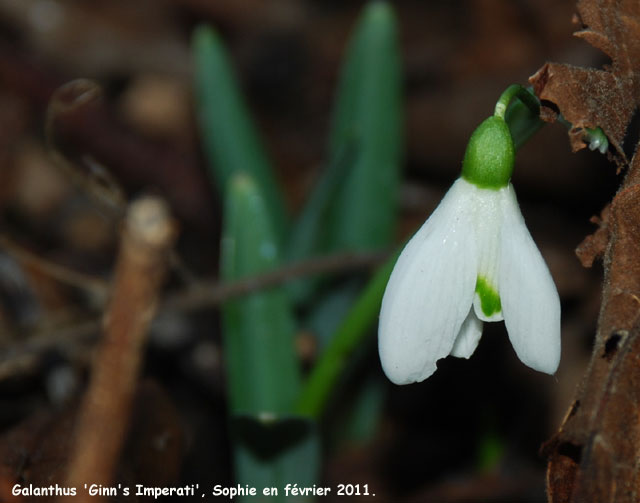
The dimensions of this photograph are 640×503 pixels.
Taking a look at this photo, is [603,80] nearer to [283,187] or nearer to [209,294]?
[209,294]

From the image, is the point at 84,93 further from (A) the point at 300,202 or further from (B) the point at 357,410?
A: (A) the point at 300,202

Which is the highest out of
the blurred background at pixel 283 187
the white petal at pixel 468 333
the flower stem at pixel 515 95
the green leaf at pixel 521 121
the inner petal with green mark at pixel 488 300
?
the flower stem at pixel 515 95

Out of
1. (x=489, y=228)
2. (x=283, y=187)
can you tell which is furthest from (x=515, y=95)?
(x=283, y=187)

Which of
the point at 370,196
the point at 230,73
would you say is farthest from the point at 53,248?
the point at 370,196

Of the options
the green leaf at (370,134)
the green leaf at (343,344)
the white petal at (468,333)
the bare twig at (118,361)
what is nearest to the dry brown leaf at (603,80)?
the white petal at (468,333)

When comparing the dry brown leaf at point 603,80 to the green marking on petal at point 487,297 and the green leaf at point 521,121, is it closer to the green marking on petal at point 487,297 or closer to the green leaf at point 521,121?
the green leaf at point 521,121
